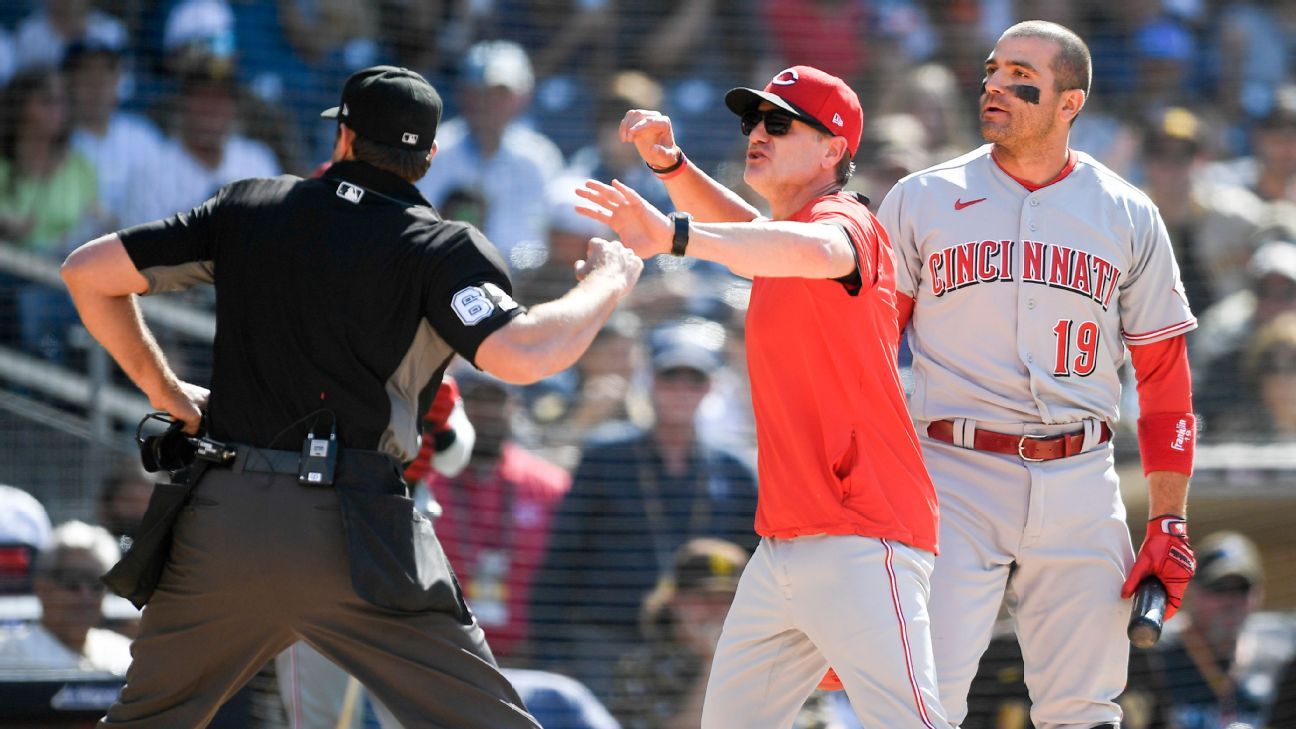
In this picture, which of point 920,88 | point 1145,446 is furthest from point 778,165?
point 920,88

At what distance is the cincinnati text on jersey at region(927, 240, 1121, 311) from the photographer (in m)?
4.02

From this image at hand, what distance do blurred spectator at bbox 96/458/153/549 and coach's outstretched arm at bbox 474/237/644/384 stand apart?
3631mm

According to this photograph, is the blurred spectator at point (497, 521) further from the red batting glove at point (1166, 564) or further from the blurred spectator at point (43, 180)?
the red batting glove at point (1166, 564)

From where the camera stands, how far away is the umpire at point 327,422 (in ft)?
10.9

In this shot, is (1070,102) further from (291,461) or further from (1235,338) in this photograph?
(1235,338)

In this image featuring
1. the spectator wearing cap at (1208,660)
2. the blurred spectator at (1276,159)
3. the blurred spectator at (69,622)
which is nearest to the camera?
the blurred spectator at (69,622)

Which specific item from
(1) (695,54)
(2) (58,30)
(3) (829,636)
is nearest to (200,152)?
(2) (58,30)

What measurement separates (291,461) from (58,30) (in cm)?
558

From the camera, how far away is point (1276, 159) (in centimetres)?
928

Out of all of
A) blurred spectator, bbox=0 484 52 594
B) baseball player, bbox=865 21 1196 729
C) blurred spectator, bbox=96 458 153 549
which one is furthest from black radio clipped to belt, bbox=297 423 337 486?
blurred spectator, bbox=96 458 153 549

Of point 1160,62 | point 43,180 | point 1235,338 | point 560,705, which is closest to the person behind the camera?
point 560,705

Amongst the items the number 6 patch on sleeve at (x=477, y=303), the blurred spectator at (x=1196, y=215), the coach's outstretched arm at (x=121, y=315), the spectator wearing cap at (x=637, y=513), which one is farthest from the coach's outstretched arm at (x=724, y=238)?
the blurred spectator at (x=1196, y=215)

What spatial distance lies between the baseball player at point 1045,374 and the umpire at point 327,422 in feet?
3.41

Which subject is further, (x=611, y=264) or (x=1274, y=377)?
(x=1274, y=377)
